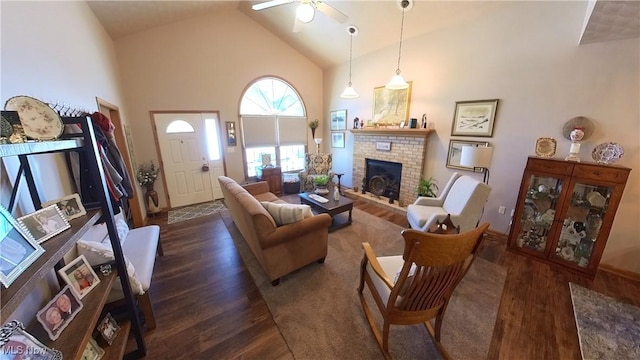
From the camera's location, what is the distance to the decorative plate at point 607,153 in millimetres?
2160

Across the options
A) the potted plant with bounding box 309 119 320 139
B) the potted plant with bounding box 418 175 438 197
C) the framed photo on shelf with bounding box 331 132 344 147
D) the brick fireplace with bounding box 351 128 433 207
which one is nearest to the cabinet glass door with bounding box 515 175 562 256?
the potted plant with bounding box 418 175 438 197

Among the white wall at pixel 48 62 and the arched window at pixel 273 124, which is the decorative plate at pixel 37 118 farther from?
the arched window at pixel 273 124

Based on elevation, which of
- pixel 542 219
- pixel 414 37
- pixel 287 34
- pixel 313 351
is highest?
pixel 287 34

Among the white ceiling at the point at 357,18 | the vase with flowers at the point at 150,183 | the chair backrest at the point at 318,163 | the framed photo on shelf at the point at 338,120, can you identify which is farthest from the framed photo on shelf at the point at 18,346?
the framed photo on shelf at the point at 338,120

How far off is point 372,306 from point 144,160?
4634 millimetres

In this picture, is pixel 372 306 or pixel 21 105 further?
pixel 372 306

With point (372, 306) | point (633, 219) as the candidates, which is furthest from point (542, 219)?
point (372, 306)

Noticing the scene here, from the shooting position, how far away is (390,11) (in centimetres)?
326

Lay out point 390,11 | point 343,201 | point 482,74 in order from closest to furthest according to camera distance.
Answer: point 482,74 < point 390,11 < point 343,201

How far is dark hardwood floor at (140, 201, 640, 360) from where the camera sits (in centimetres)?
164

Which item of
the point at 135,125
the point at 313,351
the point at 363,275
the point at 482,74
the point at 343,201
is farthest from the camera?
the point at 135,125

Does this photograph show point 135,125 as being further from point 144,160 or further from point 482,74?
point 482,74

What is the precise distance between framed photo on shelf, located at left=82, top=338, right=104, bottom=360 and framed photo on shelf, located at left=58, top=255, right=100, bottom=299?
11.2 inches

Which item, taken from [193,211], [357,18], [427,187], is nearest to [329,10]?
[357,18]
